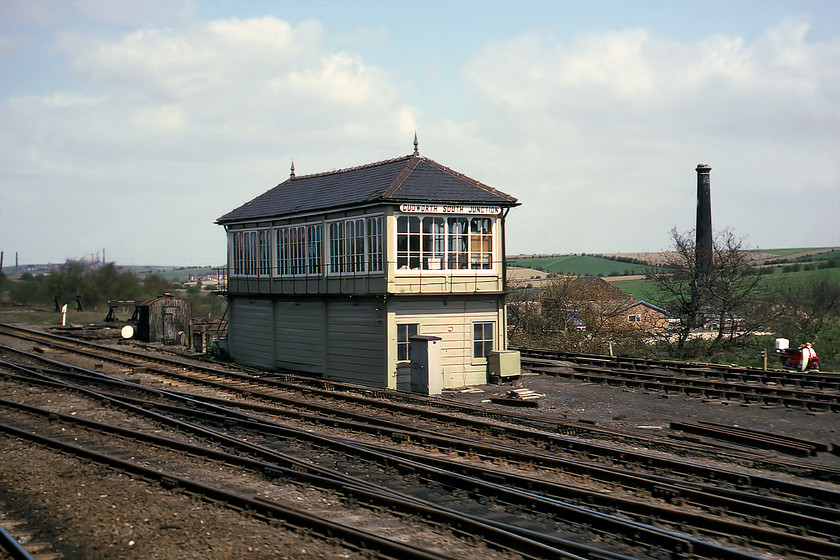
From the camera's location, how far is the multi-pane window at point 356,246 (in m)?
23.3

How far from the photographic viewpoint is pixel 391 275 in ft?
74.0

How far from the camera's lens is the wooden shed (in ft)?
133

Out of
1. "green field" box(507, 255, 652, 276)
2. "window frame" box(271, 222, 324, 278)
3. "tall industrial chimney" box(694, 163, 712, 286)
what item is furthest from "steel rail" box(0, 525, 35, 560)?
"green field" box(507, 255, 652, 276)

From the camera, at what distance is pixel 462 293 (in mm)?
23406

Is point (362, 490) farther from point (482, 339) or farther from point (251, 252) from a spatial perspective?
point (251, 252)

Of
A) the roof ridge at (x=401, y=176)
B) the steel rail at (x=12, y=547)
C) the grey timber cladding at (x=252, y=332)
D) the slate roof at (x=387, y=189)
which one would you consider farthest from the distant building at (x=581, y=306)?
the steel rail at (x=12, y=547)

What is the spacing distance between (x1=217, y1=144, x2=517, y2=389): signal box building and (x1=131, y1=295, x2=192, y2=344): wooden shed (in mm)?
15553

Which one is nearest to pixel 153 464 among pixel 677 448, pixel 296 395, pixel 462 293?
pixel 296 395

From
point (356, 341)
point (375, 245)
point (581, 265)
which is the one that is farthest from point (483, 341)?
point (581, 265)

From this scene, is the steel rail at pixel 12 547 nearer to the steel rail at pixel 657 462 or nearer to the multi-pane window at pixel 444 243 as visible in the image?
the steel rail at pixel 657 462

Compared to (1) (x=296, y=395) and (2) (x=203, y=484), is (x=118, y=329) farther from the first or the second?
(2) (x=203, y=484)

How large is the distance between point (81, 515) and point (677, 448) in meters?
10.5

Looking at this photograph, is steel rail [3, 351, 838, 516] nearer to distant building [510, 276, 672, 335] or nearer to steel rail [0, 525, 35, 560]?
steel rail [0, 525, 35, 560]

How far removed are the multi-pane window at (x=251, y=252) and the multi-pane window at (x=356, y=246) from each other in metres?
4.79
